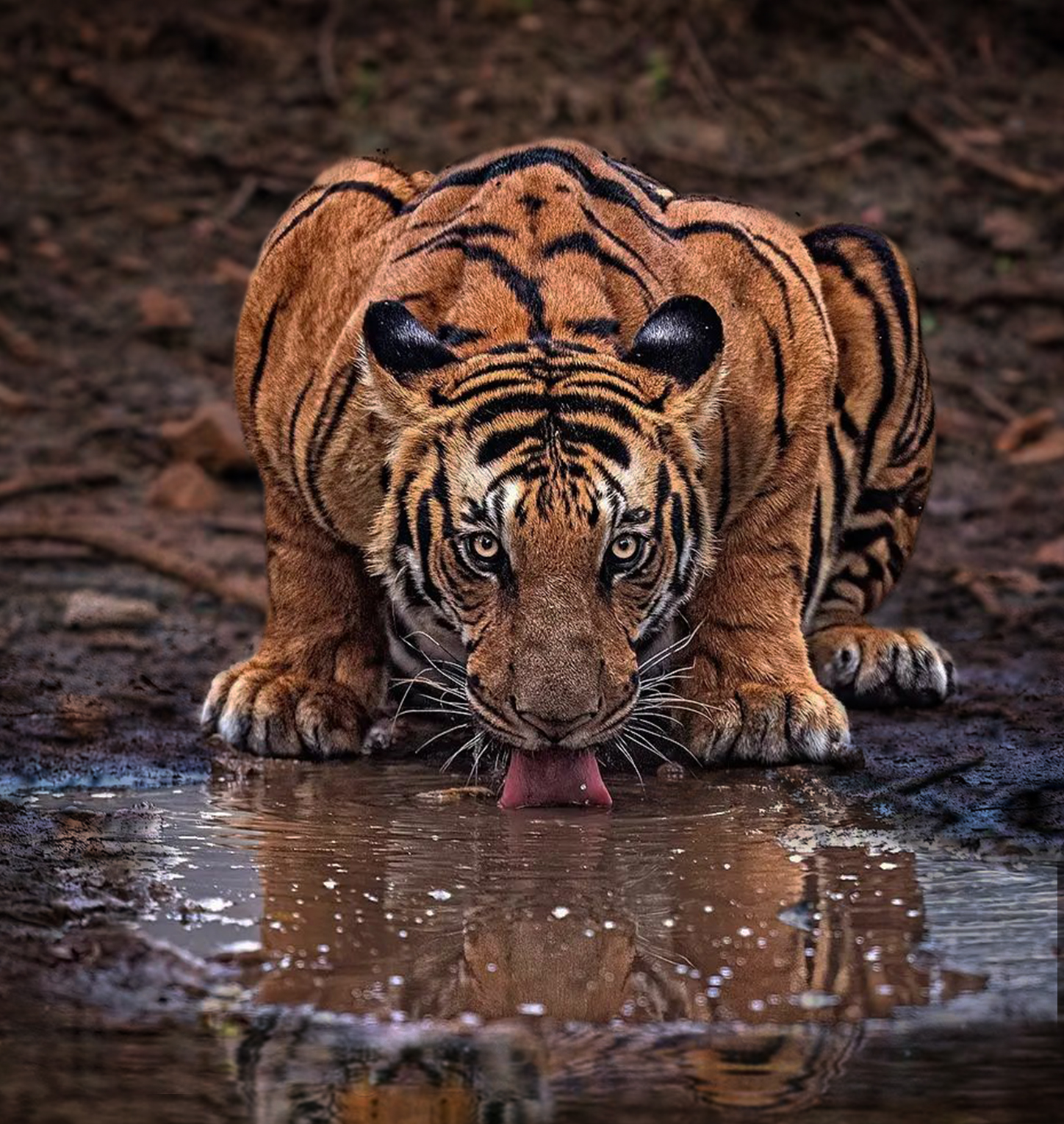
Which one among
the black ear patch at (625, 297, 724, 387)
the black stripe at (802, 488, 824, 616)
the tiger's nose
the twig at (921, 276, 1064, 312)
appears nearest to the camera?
the tiger's nose

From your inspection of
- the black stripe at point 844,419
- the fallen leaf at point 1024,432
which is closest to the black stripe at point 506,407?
the black stripe at point 844,419

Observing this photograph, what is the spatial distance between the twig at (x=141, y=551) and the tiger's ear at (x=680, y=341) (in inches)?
101

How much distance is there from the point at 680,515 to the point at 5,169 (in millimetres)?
6311

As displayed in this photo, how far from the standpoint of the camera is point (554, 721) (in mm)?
4641

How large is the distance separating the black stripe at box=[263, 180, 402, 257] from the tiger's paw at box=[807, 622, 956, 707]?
160cm

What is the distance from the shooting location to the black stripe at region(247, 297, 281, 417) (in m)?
5.78

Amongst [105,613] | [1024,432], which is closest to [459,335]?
[105,613]

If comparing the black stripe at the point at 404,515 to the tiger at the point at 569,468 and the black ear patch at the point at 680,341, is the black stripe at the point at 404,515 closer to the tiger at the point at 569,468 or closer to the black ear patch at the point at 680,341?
the tiger at the point at 569,468

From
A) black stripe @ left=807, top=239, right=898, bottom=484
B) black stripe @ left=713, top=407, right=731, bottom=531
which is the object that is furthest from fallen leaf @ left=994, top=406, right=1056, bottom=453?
black stripe @ left=713, top=407, right=731, bottom=531

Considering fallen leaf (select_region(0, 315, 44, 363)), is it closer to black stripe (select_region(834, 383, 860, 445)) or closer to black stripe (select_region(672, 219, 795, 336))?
black stripe (select_region(834, 383, 860, 445))

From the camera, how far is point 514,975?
148 inches

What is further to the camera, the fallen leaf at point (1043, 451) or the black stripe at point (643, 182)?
the fallen leaf at point (1043, 451)

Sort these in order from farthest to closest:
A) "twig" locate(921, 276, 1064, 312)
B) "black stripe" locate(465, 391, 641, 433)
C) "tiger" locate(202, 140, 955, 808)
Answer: "twig" locate(921, 276, 1064, 312), "black stripe" locate(465, 391, 641, 433), "tiger" locate(202, 140, 955, 808)

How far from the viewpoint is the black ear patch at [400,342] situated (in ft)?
16.4
